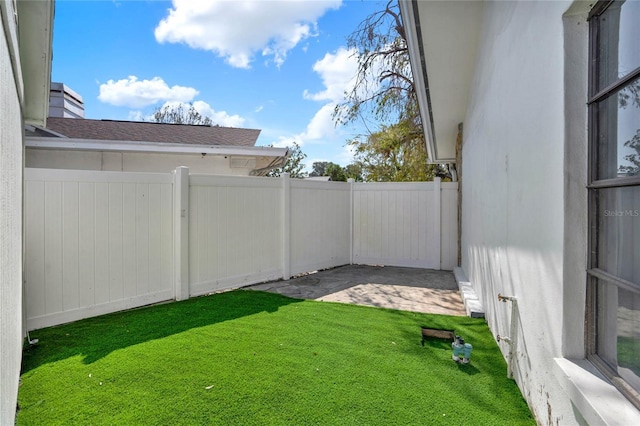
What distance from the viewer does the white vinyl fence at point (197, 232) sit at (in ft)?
12.8

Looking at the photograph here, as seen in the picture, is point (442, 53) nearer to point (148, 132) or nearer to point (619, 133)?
point (619, 133)

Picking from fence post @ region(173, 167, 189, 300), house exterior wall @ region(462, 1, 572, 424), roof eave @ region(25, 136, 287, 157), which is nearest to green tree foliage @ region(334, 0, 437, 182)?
roof eave @ region(25, 136, 287, 157)

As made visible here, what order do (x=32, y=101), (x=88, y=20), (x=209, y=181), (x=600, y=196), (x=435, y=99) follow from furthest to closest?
(x=88, y=20)
(x=435, y=99)
(x=209, y=181)
(x=32, y=101)
(x=600, y=196)

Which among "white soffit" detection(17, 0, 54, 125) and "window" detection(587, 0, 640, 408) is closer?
"window" detection(587, 0, 640, 408)

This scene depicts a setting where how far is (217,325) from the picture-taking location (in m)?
3.94

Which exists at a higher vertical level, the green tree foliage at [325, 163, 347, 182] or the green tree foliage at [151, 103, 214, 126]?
the green tree foliage at [151, 103, 214, 126]

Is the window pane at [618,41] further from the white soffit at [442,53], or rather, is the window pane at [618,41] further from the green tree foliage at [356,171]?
the green tree foliage at [356,171]

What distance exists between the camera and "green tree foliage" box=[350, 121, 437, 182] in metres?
12.4

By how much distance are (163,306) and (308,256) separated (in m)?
3.17

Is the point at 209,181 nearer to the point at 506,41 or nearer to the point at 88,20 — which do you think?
the point at 506,41

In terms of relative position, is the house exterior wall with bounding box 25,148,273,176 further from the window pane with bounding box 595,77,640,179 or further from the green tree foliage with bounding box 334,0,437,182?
the window pane with bounding box 595,77,640,179

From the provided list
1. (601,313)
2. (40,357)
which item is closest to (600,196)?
(601,313)

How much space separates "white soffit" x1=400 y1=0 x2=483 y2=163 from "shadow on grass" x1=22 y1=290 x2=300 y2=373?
14.0 ft

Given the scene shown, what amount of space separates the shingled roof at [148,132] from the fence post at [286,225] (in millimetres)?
4322
